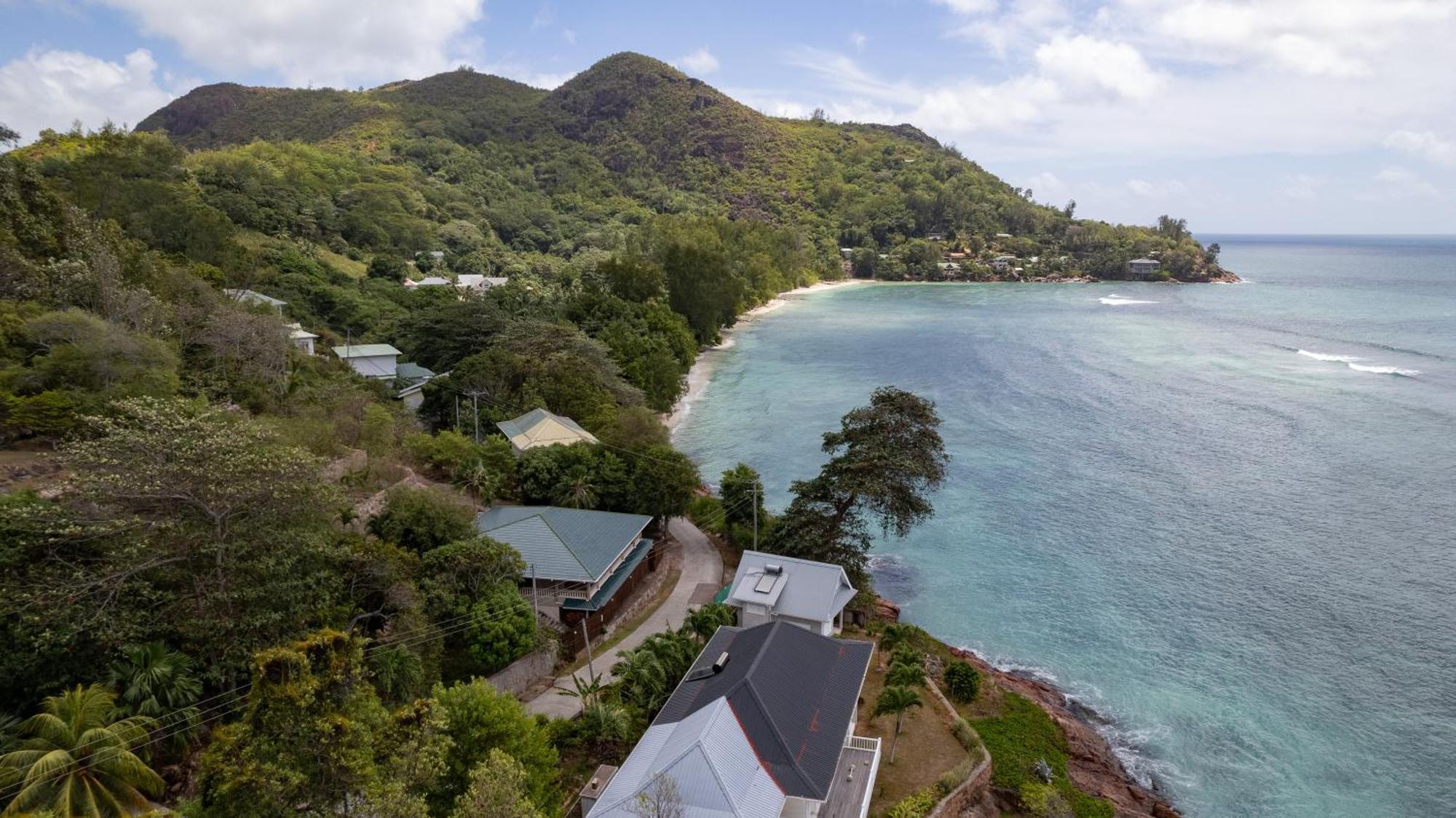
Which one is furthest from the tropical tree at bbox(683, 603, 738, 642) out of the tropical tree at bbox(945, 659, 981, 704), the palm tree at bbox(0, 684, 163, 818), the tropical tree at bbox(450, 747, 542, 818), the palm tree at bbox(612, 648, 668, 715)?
the palm tree at bbox(0, 684, 163, 818)

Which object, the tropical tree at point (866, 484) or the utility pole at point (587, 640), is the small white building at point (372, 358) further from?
the tropical tree at point (866, 484)

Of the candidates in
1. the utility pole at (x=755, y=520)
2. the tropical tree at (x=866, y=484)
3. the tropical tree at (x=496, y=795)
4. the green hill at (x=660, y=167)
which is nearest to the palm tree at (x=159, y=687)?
the tropical tree at (x=496, y=795)

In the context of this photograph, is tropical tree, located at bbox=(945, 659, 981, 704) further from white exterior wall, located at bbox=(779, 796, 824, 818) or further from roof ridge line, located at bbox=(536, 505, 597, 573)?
roof ridge line, located at bbox=(536, 505, 597, 573)

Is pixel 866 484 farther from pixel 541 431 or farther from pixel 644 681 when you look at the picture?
pixel 541 431

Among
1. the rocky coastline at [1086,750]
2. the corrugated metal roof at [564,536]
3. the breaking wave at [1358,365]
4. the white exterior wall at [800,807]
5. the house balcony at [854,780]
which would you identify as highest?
the breaking wave at [1358,365]

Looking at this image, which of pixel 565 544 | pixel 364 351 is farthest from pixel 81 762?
pixel 364 351

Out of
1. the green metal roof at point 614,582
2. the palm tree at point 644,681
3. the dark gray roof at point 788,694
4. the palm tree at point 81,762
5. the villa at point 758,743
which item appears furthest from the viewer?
the green metal roof at point 614,582

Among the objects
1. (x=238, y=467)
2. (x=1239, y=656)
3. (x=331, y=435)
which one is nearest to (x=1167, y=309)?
Answer: (x=1239, y=656)
